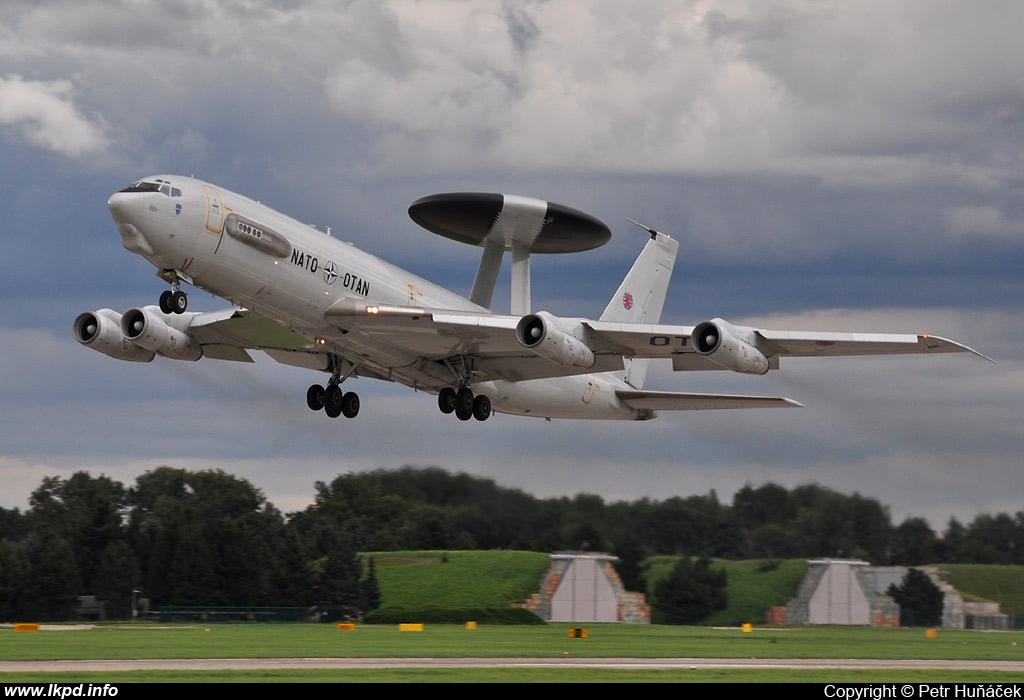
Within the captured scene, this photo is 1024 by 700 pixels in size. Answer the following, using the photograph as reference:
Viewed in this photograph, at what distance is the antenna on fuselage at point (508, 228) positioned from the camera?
50.2 meters

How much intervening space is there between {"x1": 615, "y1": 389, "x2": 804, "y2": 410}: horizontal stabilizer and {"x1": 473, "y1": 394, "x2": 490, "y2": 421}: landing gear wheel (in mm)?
6925

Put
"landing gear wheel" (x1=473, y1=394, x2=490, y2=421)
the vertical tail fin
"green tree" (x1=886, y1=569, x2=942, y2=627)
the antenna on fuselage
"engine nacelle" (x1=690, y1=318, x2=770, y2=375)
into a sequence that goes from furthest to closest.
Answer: the vertical tail fin
"green tree" (x1=886, y1=569, x2=942, y2=627)
the antenna on fuselage
"landing gear wheel" (x1=473, y1=394, x2=490, y2=421)
"engine nacelle" (x1=690, y1=318, x2=770, y2=375)

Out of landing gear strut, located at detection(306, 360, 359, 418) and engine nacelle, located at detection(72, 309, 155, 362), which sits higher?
engine nacelle, located at detection(72, 309, 155, 362)

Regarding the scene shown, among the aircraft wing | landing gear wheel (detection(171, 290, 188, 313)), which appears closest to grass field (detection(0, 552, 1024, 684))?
the aircraft wing

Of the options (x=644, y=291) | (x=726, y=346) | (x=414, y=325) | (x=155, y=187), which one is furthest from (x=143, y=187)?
(x=644, y=291)

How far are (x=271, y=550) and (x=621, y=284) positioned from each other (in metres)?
33.7

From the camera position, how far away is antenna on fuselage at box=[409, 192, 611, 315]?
165 feet

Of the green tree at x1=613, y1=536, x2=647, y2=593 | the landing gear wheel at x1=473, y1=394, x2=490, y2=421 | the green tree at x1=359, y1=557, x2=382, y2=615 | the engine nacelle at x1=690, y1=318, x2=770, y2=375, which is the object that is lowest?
the green tree at x1=359, y1=557, x2=382, y2=615

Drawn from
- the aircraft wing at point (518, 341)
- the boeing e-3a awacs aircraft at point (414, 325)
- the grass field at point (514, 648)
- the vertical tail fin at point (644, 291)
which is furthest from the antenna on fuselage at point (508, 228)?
the grass field at point (514, 648)

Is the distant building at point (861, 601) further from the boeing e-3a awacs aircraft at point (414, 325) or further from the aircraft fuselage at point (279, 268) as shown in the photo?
the aircraft fuselage at point (279, 268)

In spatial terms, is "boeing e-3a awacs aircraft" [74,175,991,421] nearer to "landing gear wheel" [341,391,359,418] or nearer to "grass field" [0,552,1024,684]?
→ "landing gear wheel" [341,391,359,418]

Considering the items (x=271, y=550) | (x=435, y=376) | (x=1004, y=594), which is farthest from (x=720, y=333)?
(x=271, y=550)

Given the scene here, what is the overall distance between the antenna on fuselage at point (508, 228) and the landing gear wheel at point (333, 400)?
8.02m
